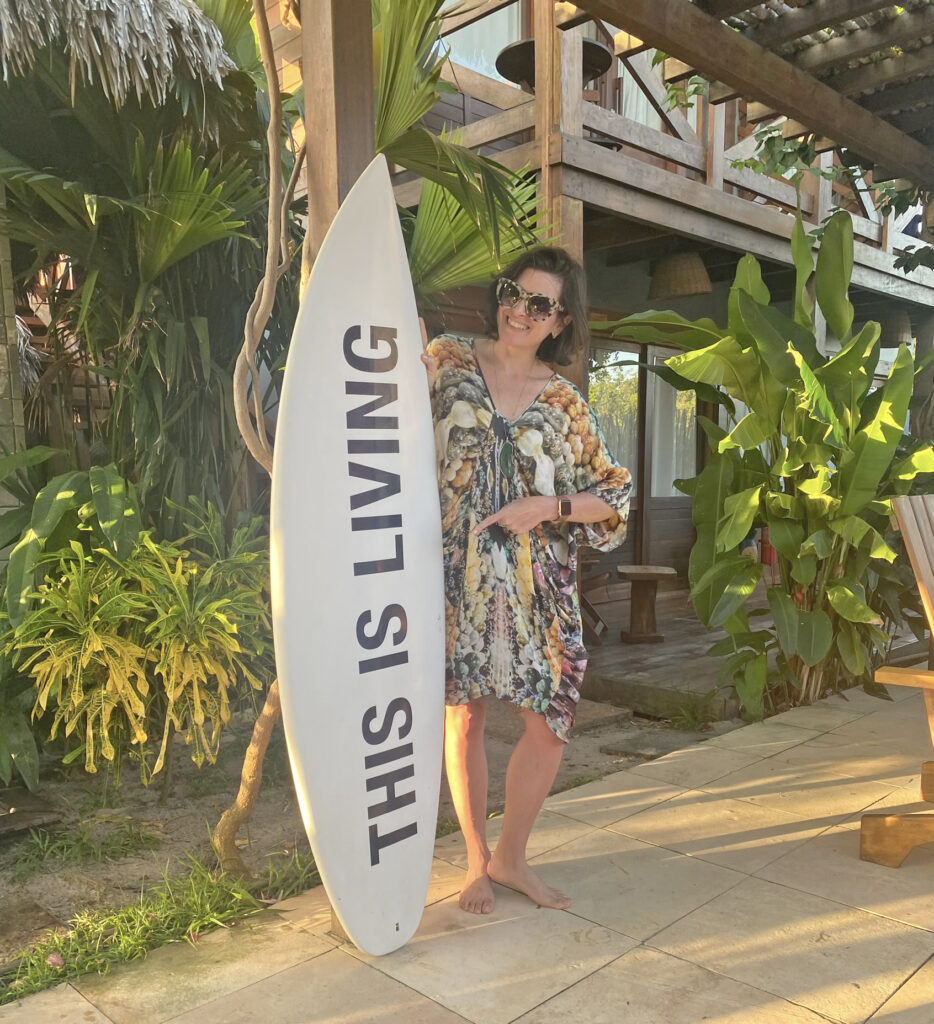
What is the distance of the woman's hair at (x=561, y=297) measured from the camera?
203cm

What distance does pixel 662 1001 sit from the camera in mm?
1758

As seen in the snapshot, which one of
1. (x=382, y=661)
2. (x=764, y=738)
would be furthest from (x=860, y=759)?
(x=382, y=661)

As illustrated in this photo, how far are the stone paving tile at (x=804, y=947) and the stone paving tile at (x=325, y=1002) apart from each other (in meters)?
0.60

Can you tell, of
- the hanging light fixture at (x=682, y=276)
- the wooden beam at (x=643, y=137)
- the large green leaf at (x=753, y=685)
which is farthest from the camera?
the hanging light fixture at (x=682, y=276)

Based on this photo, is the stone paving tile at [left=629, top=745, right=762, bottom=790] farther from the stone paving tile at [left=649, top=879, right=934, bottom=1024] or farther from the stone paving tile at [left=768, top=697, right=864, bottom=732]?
the stone paving tile at [left=649, top=879, right=934, bottom=1024]

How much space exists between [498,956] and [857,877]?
108 cm

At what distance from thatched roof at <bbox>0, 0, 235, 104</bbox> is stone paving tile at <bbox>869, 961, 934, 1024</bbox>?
10.1 feet

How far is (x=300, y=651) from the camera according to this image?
175cm

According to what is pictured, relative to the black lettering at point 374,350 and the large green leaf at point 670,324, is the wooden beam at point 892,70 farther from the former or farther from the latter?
the black lettering at point 374,350

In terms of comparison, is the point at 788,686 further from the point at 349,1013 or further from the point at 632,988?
the point at 349,1013

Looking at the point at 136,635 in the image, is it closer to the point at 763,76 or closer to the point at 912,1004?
the point at 912,1004

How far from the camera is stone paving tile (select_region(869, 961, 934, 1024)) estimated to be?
5.60 ft

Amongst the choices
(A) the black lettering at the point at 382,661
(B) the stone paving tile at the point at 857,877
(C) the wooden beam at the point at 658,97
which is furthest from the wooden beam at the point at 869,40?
(A) the black lettering at the point at 382,661

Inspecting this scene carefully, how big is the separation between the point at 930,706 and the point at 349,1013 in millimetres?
1691
